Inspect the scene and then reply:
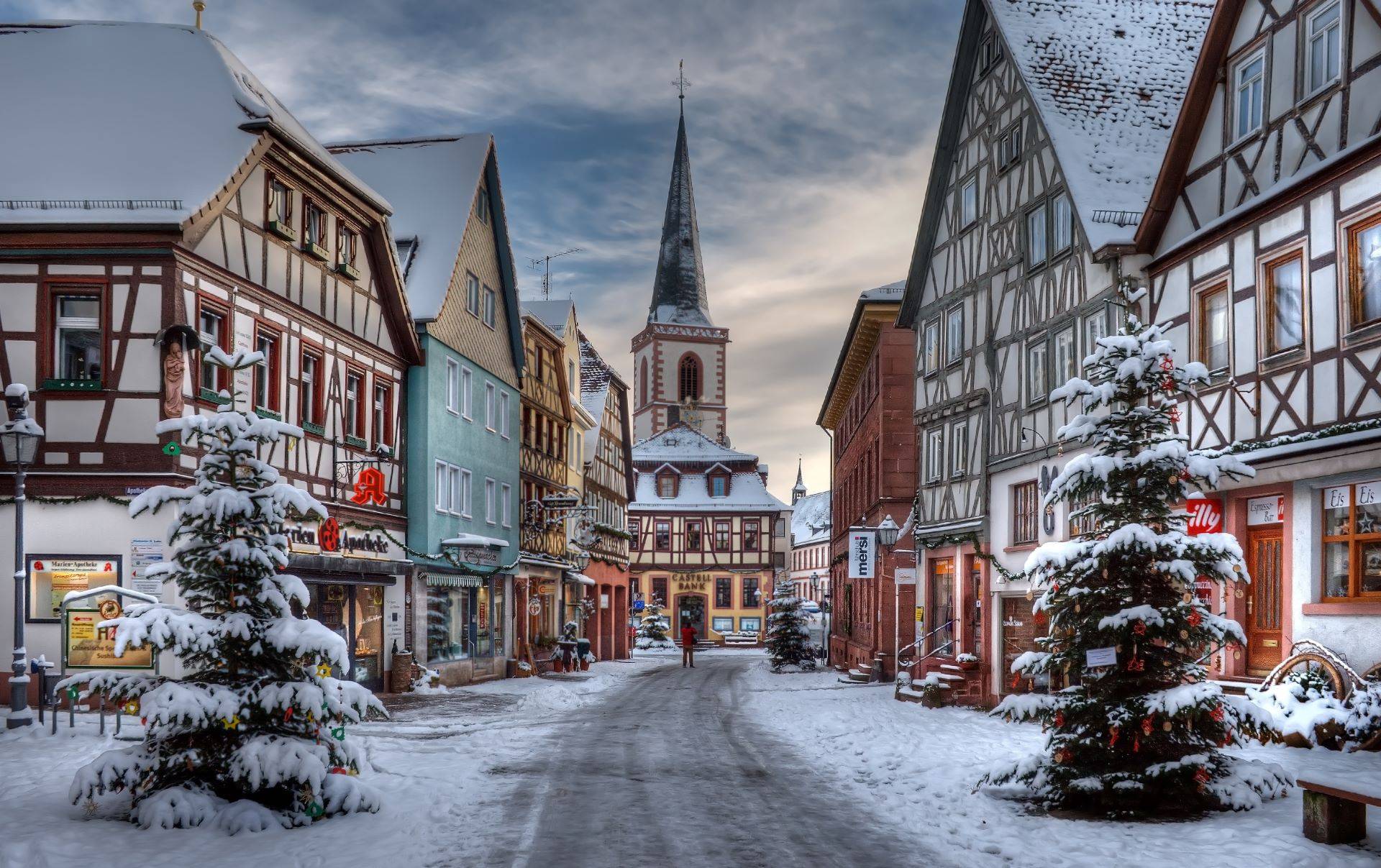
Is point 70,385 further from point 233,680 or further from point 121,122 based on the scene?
point 233,680

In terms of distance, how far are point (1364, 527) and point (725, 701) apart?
50.3 ft

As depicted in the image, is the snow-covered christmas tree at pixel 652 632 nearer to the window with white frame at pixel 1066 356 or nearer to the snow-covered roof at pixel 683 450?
the snow-covered roof at pixel 683 450

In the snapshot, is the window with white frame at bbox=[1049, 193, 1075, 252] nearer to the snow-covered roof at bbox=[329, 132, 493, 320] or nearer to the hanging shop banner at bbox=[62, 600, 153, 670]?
the snow-covered roof at bbox=[329, 132, 493, 320]

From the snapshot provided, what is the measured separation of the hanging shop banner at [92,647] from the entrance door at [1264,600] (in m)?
15.3

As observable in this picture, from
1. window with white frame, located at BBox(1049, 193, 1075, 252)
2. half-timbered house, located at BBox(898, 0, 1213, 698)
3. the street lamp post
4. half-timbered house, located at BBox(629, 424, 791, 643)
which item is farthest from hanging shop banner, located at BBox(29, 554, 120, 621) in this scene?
half-timbered house, located at BBox(629, 424, 791, 643)

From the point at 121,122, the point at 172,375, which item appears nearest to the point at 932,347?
the point at 172,375

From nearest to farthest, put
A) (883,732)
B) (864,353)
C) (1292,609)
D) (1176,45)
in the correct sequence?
(1292,609) < (883,732) < (1176,45) < (864,353)

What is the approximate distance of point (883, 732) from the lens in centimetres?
1966

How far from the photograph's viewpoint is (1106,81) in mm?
23828

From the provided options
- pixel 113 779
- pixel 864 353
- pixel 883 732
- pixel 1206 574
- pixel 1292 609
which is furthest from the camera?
pixel 864 353

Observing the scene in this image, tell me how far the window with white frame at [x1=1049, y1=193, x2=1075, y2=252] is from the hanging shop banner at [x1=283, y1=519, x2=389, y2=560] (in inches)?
520

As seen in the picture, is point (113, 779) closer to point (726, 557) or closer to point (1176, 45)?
point (1176, 45)

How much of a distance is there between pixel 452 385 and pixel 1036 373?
1464cm

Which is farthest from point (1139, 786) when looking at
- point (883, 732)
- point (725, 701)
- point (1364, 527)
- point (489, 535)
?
point (489, 535)
